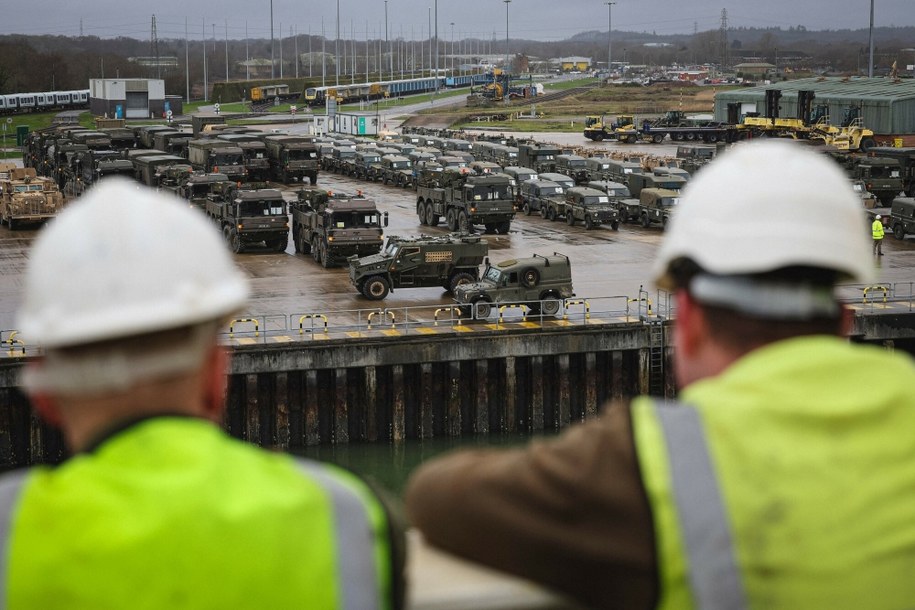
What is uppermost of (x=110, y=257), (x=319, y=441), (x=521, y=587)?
(x=110, y=257)

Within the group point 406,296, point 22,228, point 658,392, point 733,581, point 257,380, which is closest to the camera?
point 733,581

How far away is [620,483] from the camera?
3.09 meters

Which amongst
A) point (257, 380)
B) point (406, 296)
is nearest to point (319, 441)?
point (257, 380)

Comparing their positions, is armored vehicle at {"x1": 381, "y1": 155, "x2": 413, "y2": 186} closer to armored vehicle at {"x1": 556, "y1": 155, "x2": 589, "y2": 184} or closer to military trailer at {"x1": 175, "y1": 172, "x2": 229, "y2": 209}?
armored vehicle at {"x1": 556, "y1": 155, "x2": 589, "y2": 184}

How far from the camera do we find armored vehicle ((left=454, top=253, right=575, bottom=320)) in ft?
116

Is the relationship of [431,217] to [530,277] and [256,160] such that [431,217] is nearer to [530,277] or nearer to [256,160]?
[256,160]

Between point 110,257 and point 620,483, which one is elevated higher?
point 110,257

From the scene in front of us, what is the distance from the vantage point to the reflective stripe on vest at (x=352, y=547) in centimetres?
290

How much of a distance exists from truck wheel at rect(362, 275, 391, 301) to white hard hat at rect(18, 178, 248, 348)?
35410 millimetres

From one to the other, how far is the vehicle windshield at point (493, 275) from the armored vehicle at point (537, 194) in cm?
2264

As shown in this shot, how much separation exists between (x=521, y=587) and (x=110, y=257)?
104cm

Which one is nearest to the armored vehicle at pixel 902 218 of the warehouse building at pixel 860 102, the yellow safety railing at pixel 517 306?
the yellow safety railing at pixel 517 306

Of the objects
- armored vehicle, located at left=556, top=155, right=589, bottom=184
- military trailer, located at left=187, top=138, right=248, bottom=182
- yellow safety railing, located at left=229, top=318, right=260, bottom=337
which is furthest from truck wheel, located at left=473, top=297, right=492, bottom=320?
armored vehicle, located at left=556, top=155, right=589, bottom=184

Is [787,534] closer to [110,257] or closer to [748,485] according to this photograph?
[748,485]
